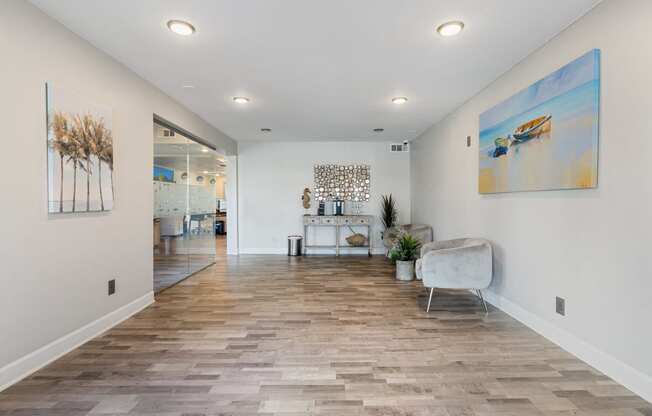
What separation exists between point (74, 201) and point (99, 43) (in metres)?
1.31

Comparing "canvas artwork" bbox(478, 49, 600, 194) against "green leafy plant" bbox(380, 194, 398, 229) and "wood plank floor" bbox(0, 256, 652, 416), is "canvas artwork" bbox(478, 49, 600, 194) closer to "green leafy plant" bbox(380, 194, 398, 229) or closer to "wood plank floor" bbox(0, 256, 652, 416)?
"wood plank floor" bbox(0, 256, 652, 416)

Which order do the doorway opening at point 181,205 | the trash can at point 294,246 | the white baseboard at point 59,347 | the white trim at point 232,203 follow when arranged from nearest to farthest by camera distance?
1. the white baseboard at point 59,347
2. the doorway opening at point 181,205
3. the trash can at point 294,246
4. the white trim at point 232,203

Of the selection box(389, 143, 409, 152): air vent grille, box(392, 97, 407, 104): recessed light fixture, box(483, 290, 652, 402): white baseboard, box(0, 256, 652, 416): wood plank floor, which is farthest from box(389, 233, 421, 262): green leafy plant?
box(389, 143, 409, 152): air vent grille

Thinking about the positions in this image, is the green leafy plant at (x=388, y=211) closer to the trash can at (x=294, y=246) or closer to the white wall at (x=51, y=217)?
the trash can at (x=294, y=246)

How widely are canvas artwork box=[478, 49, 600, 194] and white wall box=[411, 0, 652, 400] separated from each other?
0.23 ft

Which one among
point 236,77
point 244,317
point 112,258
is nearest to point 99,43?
point 236,77

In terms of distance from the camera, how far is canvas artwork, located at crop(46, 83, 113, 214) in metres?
2.21

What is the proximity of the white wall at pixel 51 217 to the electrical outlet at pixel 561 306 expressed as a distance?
374cm

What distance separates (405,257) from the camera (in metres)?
4.55

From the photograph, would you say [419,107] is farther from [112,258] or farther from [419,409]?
[112,258]

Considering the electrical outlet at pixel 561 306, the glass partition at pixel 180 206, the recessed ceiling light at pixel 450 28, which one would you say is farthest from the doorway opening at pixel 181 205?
the electrical outlet at pixel 561 306

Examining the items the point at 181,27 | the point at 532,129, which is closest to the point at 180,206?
the point at 181,27

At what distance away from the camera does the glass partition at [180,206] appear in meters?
3.82

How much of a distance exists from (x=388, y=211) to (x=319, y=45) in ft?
14.5
